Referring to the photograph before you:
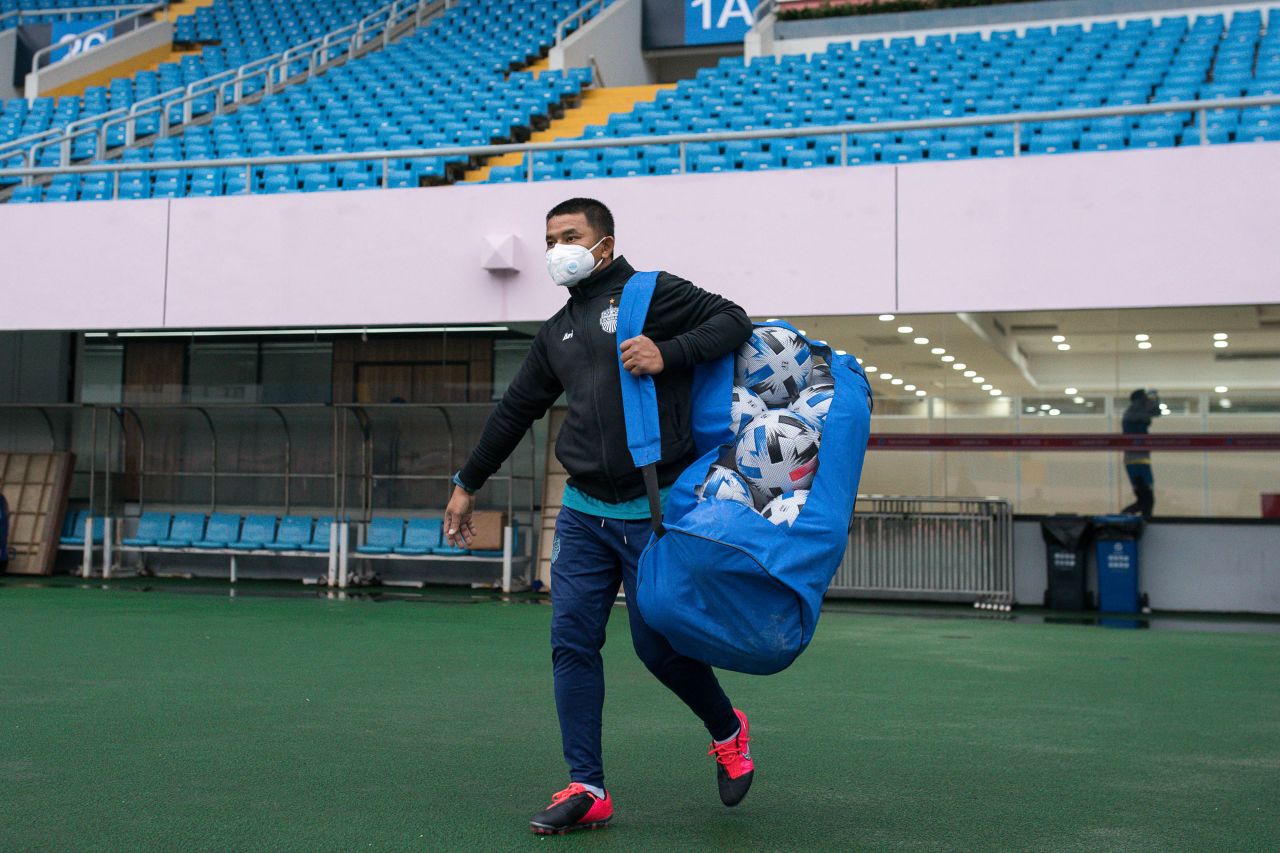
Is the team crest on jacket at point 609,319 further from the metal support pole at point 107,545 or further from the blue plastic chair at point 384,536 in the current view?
the metal support pole at point 107,545

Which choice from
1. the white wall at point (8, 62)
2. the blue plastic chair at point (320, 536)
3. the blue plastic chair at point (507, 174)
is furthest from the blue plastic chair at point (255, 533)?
the white wall at point (8, 62)

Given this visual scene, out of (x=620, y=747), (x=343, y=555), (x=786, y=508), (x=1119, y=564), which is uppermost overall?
(x=786, y=508)

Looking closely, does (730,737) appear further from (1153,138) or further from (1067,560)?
(1153,138)

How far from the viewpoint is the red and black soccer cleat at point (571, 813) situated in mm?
3490

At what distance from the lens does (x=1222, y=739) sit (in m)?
5.22

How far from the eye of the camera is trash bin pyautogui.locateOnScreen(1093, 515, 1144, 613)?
39.4 feet

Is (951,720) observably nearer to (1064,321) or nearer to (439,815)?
(439,815)

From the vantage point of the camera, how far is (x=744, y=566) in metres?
3.25

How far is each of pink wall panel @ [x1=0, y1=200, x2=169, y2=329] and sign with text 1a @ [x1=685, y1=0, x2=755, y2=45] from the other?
1400 centimetres

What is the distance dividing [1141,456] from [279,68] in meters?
Answer: 15.7

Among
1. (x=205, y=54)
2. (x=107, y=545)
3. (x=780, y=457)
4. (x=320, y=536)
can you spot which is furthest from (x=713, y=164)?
(x=205, y=54)

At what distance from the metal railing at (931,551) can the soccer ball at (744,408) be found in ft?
30.1

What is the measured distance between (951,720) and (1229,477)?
8.05m

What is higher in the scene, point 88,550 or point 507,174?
point 507,174
